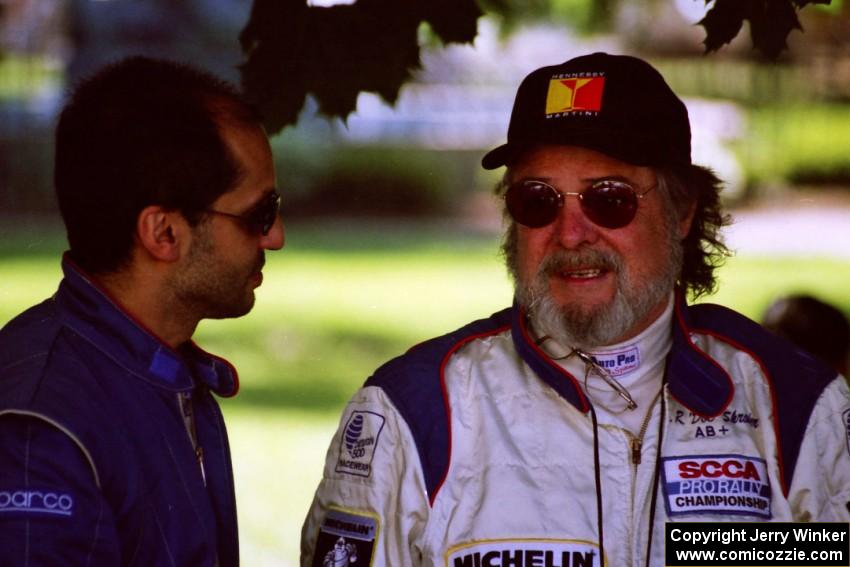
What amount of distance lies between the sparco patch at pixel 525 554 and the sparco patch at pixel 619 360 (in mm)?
470

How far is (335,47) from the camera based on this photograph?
151 inches

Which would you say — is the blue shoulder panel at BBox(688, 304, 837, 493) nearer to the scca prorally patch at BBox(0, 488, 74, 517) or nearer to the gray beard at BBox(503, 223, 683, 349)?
the gray beard at BBox(503, 223, 683, 349)

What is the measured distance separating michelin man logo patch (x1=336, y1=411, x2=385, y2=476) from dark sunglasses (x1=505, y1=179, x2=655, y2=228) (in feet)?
2.00

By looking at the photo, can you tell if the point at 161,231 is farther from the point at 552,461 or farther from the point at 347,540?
the point at 552,461

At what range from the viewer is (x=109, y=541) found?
2.33 meters

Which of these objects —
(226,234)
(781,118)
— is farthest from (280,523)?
(781,118)

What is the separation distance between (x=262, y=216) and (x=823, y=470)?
4.53ft

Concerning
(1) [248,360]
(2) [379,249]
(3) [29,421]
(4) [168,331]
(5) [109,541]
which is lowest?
(5) [109,541]

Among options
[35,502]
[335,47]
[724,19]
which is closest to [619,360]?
[724,19]

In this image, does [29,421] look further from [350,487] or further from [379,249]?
[379,249]

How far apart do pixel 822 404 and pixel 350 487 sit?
110 cm

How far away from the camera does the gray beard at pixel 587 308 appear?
3.08 metres

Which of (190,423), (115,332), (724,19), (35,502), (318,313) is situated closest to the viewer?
(35,502)

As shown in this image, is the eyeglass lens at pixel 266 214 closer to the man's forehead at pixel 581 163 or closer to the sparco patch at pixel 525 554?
the man's forehead at pixel 581 163
